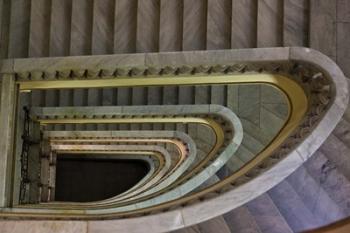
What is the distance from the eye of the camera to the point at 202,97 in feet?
23.8

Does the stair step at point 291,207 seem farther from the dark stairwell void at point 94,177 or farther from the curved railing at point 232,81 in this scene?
the dark stairwell void at point 94,177

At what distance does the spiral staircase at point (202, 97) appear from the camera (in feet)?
9.38

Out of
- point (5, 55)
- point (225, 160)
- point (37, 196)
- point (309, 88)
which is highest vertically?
point (5, 55)

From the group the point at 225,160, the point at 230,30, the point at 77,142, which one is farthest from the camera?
the point at 77,142

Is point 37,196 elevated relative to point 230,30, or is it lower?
lower

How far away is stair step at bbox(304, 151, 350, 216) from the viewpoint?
2.89 metres

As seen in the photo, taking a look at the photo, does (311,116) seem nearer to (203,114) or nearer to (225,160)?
(225,160)

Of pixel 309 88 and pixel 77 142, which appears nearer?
pixel 309 88

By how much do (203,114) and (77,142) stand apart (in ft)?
13.6

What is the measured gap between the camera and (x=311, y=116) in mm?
3557

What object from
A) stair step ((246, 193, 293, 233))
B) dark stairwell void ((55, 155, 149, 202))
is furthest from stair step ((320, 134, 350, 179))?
dark stairwell void ((55, 155, 149, 202))

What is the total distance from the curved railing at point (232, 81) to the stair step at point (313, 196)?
7 cm

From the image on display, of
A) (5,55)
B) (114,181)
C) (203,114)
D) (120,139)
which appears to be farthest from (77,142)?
(5,55)

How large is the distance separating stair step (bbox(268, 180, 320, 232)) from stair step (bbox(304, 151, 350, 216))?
0.62ft
